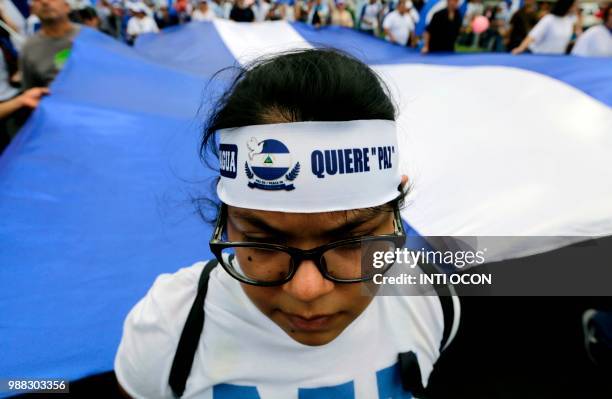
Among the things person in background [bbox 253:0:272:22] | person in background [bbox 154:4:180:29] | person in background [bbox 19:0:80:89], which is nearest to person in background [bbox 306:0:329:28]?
person in background [bbox 253:0:272:22]

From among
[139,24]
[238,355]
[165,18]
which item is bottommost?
[165,18]

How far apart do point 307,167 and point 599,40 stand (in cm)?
369

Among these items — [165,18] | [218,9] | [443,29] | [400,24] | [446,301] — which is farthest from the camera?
[218,9]

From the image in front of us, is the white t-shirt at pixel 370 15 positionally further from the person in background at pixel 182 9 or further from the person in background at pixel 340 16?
the person in background at pixel 182 9

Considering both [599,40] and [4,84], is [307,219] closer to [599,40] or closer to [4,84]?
[4,84]

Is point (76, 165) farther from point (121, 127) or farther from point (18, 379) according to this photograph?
point (18, 379)

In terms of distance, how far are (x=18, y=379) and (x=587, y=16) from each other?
12.9 meters

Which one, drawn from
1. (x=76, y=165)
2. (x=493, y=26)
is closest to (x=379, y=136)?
(x=76, y=165)

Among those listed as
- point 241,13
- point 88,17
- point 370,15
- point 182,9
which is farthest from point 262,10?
point 88,17

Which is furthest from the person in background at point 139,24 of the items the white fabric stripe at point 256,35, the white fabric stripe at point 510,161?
the white fabric stripe at point 510,161

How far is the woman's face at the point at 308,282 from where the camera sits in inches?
23.7

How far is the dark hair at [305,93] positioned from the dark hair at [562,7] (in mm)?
3755

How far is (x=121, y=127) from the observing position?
2.35m

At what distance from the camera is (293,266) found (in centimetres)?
61
